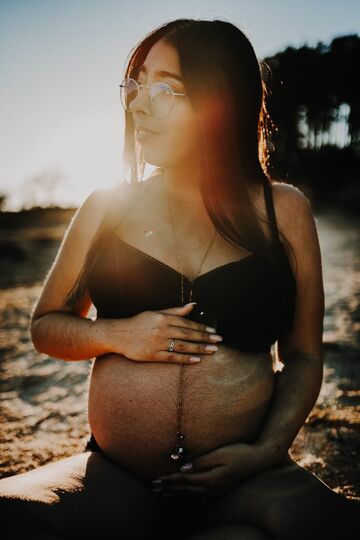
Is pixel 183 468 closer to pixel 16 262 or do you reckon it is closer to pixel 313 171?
pixel 16 262

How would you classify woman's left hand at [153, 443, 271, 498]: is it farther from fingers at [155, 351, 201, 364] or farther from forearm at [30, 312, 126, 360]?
forearm at [30, 312, 126, 360]

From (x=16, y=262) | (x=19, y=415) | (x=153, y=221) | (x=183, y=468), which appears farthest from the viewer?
(x=16, y=262)

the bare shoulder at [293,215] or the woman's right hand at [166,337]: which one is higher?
the bare shoulder at [293,215]

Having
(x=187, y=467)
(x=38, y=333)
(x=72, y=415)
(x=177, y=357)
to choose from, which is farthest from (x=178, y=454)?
(x=72, y=415)

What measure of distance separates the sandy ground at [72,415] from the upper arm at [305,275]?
0.76m

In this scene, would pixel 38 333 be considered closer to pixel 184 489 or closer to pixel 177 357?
pixel 177 357

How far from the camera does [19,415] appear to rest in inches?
107

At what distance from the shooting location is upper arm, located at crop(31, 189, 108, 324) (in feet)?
5.34

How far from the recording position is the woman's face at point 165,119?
1.62 m

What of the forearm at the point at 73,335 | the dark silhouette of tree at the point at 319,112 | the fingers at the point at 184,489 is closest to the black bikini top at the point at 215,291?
the forearm at the point at 73,335

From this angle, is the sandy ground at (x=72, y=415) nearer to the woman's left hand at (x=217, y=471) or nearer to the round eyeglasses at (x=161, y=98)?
the woman's left hand at (x=217, y=471)

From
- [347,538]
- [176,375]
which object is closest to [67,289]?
[176,375]

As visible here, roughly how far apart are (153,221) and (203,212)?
23 centimetres

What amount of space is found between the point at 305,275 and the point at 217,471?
786mm
